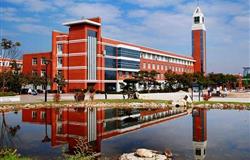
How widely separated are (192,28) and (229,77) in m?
24.4

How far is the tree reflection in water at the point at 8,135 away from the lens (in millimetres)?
11794

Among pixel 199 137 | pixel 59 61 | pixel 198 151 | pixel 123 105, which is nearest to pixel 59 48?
pixel 59 61

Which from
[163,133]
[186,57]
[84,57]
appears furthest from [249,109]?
[186,57]

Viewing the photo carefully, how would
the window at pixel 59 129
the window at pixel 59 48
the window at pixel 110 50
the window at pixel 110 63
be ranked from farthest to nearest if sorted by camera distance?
1. the window at pixel 110 50
2. the window at pixel 110 63
3. the window at pixel 59 48
4. the window at pixel 59 129

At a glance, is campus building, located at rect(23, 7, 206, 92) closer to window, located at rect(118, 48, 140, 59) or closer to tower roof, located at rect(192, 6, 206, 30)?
window, located at rect(118, 48, 140, 59)

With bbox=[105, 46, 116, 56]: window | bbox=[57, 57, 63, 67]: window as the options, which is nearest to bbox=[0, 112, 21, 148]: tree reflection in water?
bbox=[57, 57, 63, 67]: window

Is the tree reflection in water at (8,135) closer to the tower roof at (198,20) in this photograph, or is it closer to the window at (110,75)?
the window at (110,75)

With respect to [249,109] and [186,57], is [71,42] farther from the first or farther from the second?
[186,57]

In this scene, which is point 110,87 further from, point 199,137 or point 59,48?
point 199,137

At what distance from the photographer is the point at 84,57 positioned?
5334 centimetres

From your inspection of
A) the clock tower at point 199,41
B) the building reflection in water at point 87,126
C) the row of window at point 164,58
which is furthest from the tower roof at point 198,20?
the building reflection in water at point 87,126

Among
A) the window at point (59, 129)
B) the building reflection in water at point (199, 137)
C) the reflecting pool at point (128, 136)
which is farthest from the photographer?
the window at point (59, 129)

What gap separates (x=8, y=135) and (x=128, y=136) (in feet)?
18.3

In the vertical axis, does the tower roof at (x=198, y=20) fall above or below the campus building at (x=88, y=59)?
above
